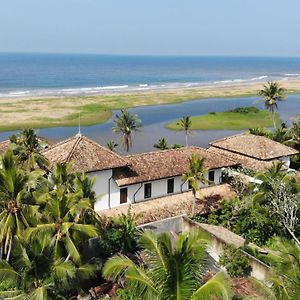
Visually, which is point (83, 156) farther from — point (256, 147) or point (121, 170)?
point (256, 147)

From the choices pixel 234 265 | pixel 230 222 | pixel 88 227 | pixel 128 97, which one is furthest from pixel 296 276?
pixel 128 97

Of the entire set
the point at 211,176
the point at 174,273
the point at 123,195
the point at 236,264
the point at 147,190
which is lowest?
the point at 236,264

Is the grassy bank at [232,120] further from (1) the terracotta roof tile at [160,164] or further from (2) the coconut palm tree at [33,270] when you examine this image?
(2) the coconut palm tree at [33,270]

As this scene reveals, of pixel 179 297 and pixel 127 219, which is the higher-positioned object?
pixel 179 297

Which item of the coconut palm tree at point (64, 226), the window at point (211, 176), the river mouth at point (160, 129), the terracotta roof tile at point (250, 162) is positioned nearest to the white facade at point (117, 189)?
the window at point (211, 176)

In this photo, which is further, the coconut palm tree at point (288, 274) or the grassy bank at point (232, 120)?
the grassy bank at point (232, 120)

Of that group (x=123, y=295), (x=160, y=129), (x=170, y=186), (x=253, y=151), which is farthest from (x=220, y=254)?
(x=160, y=129)

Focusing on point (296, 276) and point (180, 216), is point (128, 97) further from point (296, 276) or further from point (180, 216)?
point (296, 276)
